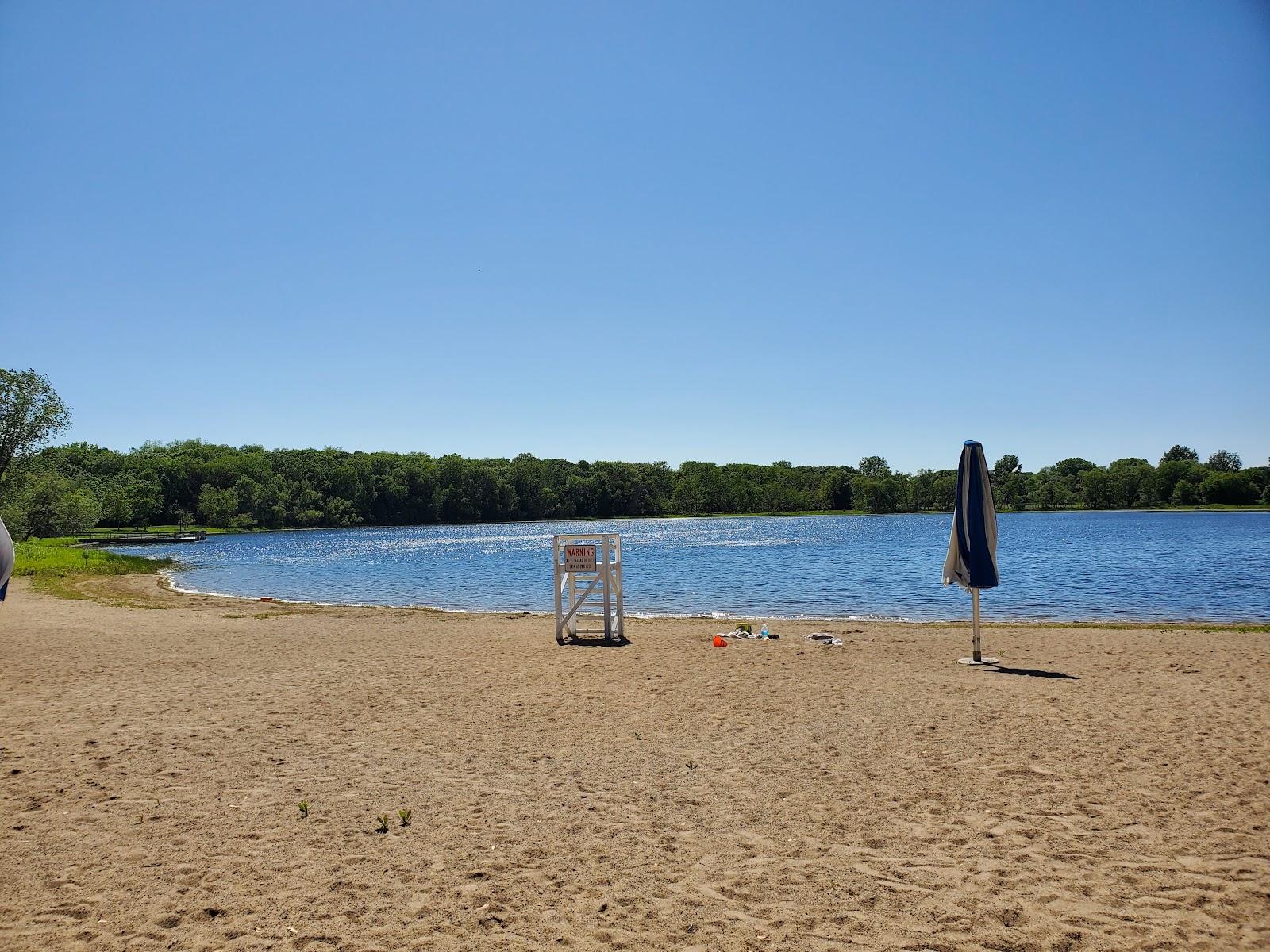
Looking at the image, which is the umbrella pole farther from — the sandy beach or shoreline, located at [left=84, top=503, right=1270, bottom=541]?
shoreline, located at [left=84, top=503, right=1270, bottom=541]

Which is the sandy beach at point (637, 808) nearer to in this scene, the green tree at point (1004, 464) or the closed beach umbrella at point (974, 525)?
the closed beach umbrella at point (974, 525)

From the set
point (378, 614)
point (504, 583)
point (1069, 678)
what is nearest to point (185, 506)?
point (504, 583)

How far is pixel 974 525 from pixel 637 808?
328 inches

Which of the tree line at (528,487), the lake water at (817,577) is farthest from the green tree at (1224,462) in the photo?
the lake water at (817,577)

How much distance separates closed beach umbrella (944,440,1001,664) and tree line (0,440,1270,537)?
321 ft

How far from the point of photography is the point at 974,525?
1230 centimetres

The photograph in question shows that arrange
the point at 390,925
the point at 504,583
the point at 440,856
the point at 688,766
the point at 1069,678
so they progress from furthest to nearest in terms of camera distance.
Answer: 1. the point at 504,583
2. the point at 1069,678
3. the point at 688,766
4. the point at 440,856
5. the point at 390,925

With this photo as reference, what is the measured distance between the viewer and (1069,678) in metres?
11.3

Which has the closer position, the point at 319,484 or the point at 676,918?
the point at 676,918

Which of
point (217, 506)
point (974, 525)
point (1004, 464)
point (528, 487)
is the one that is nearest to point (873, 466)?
point (1004, 464)

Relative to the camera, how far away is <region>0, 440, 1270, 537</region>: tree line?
4877 inches

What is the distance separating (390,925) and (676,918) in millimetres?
1631

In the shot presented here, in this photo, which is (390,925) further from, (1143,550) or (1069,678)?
(1143,550)

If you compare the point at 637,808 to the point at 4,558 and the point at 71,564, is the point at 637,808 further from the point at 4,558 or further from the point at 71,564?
the point at 71,564
